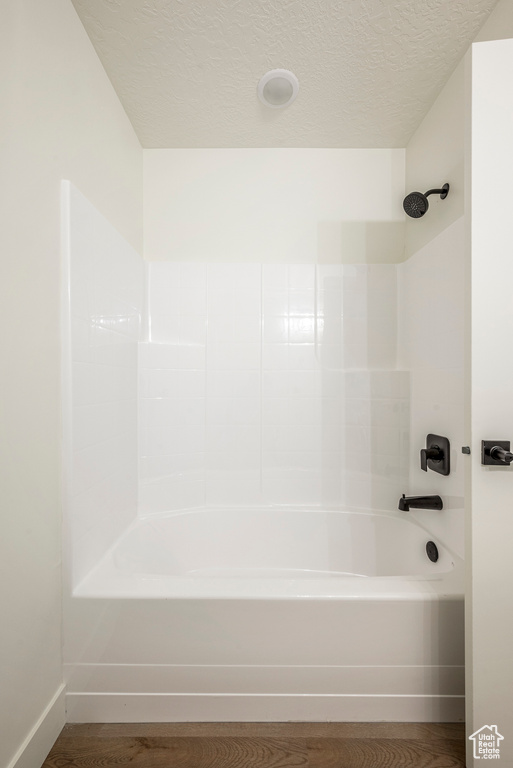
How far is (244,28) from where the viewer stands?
1400 millimetres

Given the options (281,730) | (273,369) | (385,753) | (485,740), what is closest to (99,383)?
(273,369)

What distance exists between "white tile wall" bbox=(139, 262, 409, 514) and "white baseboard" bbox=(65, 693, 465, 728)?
94 cm

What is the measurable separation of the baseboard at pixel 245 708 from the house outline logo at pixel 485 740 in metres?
0.21

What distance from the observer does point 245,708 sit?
4.18ft

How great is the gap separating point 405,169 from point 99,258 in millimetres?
1709

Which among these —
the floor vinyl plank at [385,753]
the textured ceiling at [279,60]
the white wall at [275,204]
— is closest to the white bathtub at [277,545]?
the floor vinyl plank at [385,753]

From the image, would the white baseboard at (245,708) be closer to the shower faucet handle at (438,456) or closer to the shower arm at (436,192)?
the shower faucet handle at (438,456)

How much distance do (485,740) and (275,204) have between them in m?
2.32

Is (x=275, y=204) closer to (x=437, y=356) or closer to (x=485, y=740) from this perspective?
(x=437, y=356)

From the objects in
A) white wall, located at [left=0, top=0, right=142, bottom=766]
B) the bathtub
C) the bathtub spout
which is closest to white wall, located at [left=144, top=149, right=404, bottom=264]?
white wall, located at [left=0, top=0, right=142, bottom=766]

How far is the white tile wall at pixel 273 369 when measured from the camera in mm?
2141

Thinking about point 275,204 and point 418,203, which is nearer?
point 418,203

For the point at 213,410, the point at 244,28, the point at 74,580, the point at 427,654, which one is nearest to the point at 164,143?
the point at 244,28

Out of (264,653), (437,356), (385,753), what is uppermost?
(437,356)
